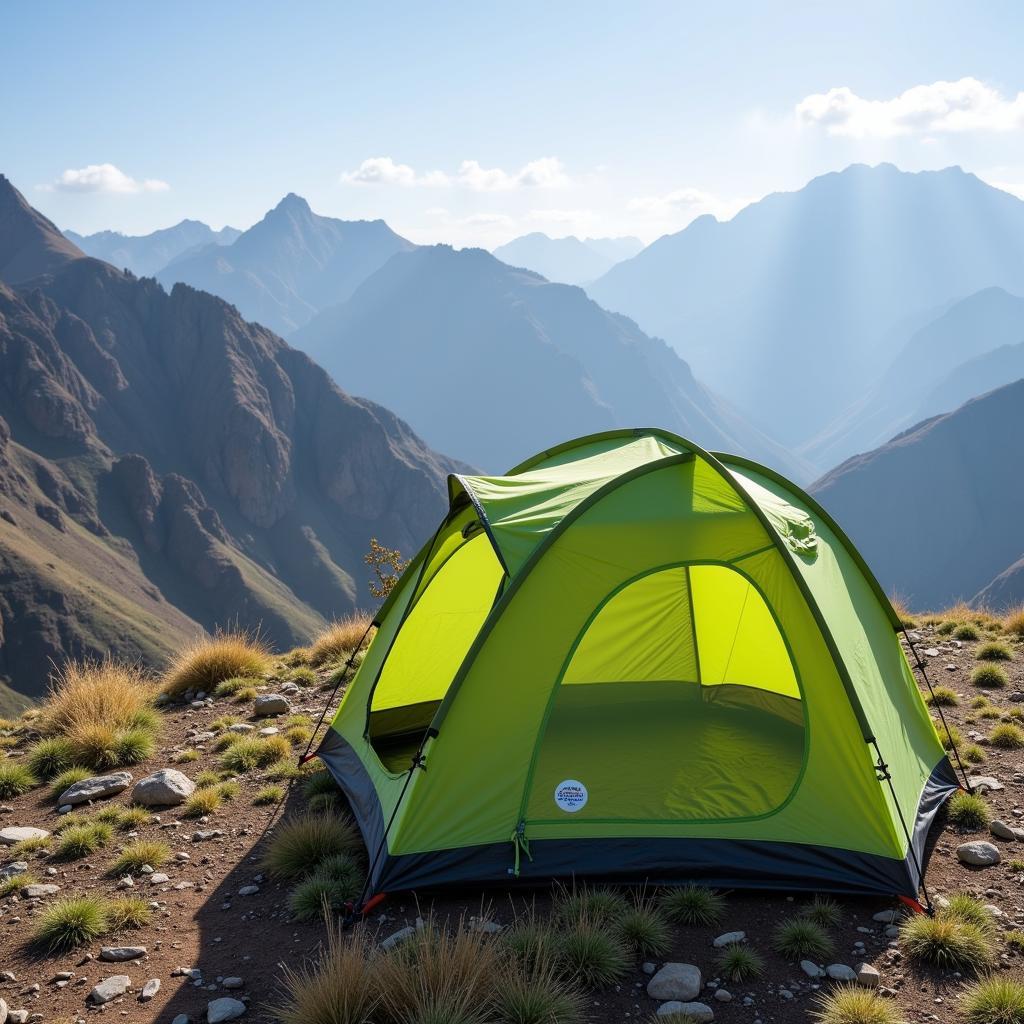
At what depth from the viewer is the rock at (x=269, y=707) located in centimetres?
1129

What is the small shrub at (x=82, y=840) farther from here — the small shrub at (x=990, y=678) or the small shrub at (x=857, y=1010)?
the small shrub at (x=990, y=678)

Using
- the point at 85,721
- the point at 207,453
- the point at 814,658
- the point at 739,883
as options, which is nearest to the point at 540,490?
the point at 814,658

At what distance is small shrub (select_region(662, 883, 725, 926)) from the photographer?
6.08 m

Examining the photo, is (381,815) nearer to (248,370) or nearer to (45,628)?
(45,628)

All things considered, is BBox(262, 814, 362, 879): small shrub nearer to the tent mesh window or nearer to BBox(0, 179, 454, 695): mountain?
the tent mesh window

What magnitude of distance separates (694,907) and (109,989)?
3.98 m

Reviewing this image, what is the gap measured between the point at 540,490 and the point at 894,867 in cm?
412

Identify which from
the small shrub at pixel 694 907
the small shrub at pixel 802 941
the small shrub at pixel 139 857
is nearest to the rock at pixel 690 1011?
the small shrub at pixel 802 941

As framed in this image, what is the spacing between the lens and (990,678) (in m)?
11.1

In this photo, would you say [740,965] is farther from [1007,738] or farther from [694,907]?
[1007,738]

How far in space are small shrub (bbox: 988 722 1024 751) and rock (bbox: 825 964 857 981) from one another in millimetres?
4838

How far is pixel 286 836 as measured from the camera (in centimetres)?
724

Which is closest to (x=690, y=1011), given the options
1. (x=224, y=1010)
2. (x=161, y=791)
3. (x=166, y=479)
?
(x=224, y=1010)

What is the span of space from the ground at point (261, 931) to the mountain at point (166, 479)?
4386 inches
